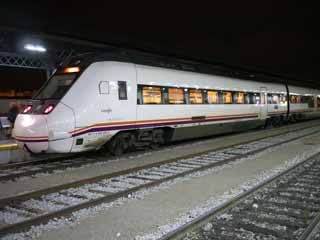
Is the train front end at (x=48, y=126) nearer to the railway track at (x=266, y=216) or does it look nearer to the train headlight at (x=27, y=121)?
the train headlight at (x=27, y=121)

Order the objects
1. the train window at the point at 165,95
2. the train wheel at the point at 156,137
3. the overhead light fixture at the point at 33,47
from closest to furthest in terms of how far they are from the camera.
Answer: the train wheel at the point at 156,137 < the train window at the point at 165,95 < the overhead light fixture at the point at 33,47

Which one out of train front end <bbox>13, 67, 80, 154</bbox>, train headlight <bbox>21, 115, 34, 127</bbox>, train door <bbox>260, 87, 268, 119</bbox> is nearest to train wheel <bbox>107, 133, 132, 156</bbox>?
train front end <bbox>13, 67, 80, 154</bbox>

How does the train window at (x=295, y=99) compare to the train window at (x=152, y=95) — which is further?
the train window at (x=295, y=99)

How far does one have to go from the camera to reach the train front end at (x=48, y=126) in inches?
367

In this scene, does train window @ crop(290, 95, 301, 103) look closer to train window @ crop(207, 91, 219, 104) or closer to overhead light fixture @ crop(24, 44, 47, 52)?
train window @ crop(207, 91, 219, 104)

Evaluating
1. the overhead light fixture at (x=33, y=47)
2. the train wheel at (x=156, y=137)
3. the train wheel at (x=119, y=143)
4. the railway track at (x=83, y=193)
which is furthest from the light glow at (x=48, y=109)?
the overhead light fixture at (x=33, y=47)

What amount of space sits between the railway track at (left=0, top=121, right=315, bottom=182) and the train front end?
0.49 metres

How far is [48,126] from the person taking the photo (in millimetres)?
9297

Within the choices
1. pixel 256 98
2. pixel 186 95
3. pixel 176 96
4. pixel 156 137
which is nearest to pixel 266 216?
pixel 156 137

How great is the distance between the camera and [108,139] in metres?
10.7

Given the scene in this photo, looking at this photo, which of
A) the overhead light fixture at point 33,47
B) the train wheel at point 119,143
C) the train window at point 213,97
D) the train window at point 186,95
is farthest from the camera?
the overhead light fixture at point 33,47

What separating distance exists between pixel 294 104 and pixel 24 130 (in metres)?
20.5

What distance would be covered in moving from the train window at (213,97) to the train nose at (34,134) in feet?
25.1

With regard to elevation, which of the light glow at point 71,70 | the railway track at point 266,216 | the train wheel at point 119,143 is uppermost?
the light glow at point 71,70
